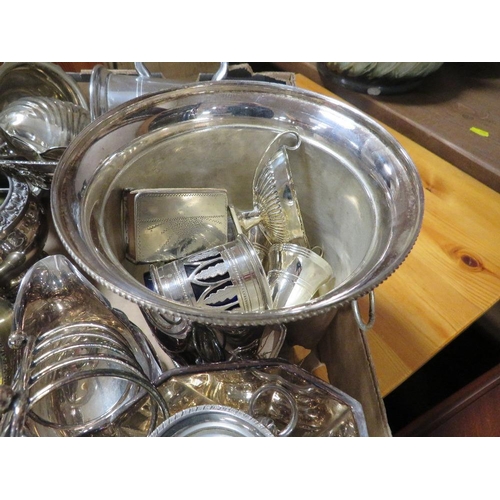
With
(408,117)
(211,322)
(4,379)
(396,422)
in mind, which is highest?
(408,117)

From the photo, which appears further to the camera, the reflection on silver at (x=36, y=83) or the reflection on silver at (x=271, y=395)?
the reflection on silver at (x=36, y=83)

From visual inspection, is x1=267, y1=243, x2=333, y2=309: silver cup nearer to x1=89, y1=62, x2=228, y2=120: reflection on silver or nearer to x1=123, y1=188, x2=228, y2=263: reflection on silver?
x1=123, y1=188, x2=228, y2=263: reflection on silver

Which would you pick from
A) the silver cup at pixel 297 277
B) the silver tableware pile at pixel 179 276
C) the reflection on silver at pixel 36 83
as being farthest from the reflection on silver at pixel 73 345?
the reflection on silver at pixel 36 83

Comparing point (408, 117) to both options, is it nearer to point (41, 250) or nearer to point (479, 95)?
point (479, 95)

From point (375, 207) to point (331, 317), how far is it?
0.17m

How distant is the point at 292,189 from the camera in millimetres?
531

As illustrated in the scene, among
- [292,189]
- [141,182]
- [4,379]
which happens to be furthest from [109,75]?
[4,379]

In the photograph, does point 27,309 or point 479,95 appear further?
point 479,95

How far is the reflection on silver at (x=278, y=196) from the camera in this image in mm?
529

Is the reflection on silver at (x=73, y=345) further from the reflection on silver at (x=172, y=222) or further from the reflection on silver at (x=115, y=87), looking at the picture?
the reflection on silver at (x=115, y=87)

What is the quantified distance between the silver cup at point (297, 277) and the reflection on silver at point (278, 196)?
4cm

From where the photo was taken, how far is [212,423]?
1.09 ft

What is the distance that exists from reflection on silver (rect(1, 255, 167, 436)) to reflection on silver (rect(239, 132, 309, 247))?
23 centimetres

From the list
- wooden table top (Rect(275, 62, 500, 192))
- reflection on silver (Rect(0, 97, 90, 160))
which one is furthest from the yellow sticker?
reflection on silver (Rect(0, 97, 90, 160))
